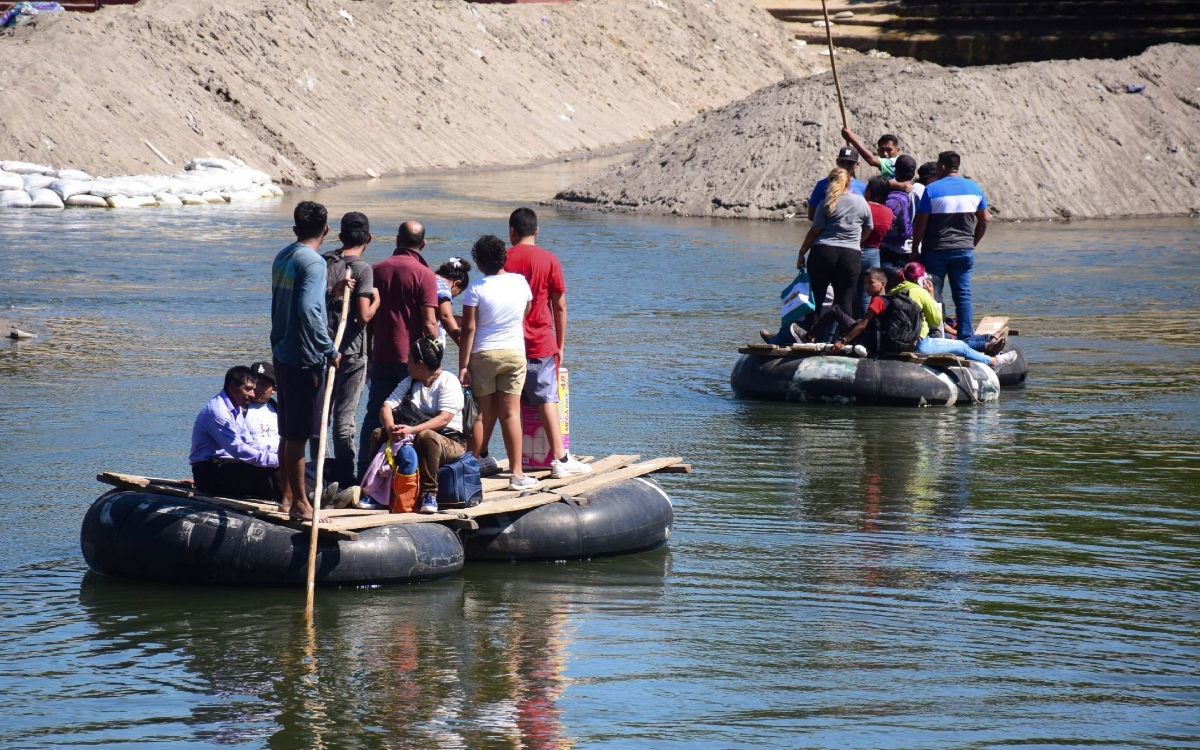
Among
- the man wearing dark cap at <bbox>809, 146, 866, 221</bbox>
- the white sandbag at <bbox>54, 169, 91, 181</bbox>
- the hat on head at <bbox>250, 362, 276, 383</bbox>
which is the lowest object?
the hat on head at <bbox>250, 362, 276, 383</bbox>

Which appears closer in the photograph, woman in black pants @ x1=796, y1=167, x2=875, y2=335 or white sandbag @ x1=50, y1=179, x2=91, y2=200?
woman in black pants @ x1=796, y1=167, x2=875, y2=335

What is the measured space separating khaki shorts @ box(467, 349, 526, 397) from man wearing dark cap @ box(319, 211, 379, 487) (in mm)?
681

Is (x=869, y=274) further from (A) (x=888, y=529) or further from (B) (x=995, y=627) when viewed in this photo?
(B) (x=995, y=627)

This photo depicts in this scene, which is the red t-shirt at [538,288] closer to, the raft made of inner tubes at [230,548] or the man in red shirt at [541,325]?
the man in red shirt at [541,325]

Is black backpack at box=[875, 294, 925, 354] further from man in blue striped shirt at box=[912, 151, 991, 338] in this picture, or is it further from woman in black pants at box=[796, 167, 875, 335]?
man in blue striped shirt at box=[912, 151, 991, 338]

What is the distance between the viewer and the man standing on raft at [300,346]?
27.2 ft

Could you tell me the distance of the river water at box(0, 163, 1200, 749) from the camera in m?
6.64

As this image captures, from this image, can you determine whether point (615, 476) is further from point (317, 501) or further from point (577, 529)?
point (317, 501)

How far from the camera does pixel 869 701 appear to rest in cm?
683

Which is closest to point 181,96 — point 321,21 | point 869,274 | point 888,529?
point 321,21

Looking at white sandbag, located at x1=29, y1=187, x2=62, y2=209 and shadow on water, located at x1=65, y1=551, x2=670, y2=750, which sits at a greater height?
white sandbag, located at x1=29, y1=187, x2=62, y2=209

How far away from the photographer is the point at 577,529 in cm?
902

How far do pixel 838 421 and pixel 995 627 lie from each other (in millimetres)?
6022

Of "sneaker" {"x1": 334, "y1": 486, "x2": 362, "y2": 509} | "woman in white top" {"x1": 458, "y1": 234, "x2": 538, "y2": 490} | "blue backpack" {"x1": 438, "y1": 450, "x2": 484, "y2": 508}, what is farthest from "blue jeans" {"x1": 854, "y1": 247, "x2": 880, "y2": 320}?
"sneaker" {"x1": 334, "y1": 486, "x2": 362, "y2": 509}
